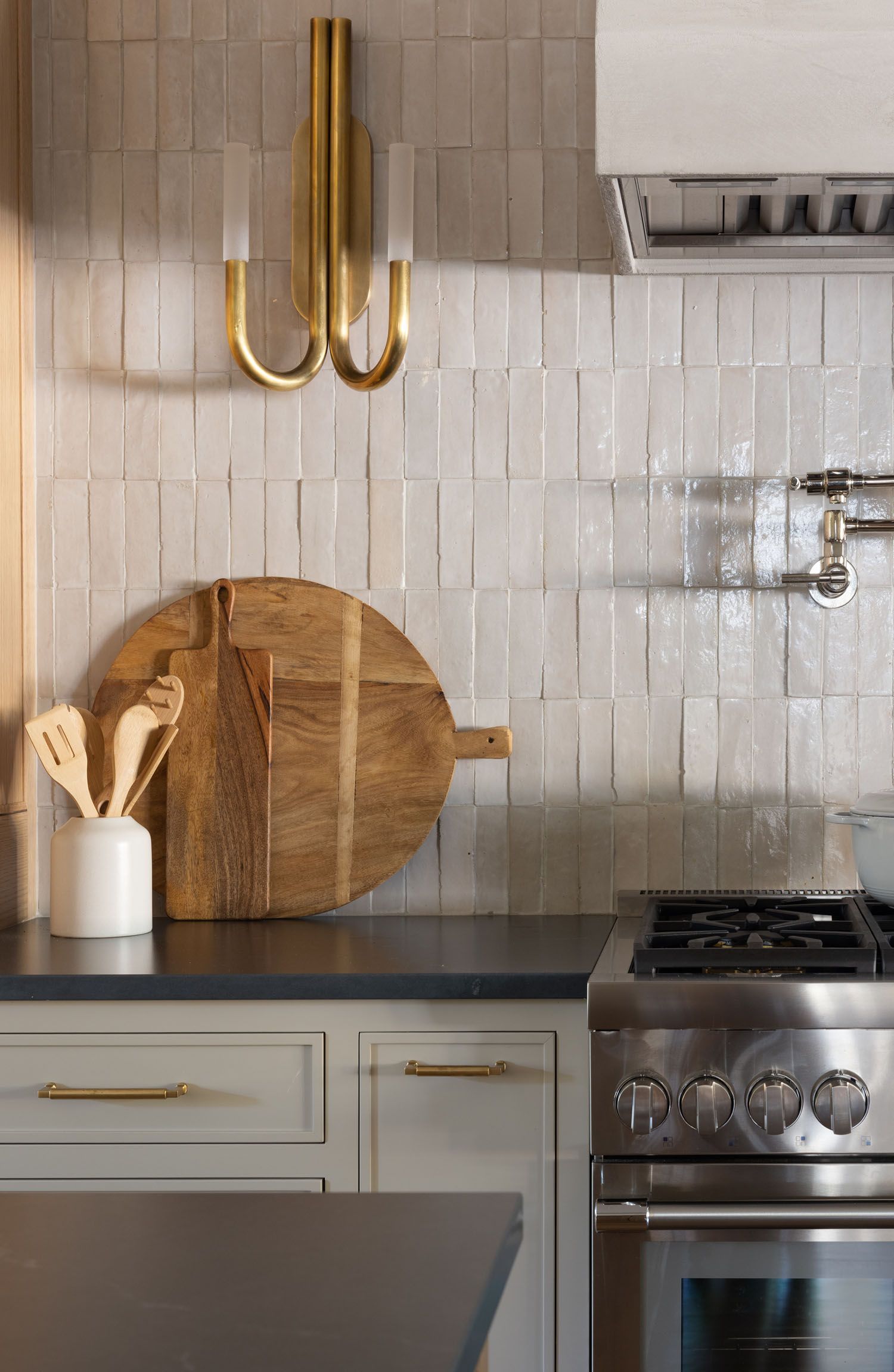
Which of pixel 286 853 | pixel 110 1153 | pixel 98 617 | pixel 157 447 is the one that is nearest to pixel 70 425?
pixel 157 447

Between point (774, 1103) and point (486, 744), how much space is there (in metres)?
0.75

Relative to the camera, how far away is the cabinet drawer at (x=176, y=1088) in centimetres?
155

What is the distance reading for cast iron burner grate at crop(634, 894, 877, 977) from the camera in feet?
4.91

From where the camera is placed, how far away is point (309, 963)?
1612mm

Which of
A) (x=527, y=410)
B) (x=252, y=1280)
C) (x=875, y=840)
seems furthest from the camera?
(x=527, y=410)

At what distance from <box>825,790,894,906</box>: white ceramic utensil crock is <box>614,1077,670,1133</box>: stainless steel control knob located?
1.47 feet

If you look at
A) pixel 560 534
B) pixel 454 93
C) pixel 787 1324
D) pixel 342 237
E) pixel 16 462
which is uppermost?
pixel 454 93

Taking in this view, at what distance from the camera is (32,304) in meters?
2.08

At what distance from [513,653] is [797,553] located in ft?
1.49

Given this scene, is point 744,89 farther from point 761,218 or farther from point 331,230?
point 331,230

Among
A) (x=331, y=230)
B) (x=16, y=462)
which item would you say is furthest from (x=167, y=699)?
(x=331, y=230)

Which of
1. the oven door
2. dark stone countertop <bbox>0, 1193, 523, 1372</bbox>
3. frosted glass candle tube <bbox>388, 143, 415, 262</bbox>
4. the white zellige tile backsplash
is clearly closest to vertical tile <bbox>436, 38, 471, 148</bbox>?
the white zellige tile backsplash

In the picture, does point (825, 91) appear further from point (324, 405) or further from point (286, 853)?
point (286, 853)

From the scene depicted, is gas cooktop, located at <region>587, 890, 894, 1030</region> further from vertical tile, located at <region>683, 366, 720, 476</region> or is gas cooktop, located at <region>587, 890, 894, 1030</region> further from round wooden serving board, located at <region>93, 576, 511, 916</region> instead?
vertical tile, located at <region>683, 366, 720, 476</region>
